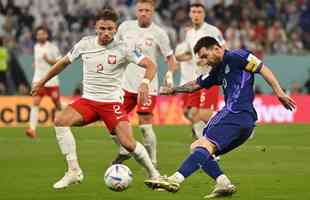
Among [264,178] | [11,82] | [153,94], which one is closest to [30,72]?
[11,82]

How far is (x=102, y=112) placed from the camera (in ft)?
45.0

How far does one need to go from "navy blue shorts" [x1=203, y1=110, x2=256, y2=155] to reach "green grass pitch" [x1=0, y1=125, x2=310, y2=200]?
0.68 meters

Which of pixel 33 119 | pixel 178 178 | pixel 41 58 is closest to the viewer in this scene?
pixel 178 178

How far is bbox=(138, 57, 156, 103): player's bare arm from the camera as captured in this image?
12812 millimetres

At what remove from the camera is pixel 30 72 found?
3130 cm

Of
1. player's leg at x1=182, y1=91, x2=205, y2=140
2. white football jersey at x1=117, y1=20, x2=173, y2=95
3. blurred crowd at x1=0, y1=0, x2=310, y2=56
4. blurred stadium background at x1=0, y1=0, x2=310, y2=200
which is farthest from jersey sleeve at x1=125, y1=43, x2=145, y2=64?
blurred crowd at x1=0, y1=0, x2=310, y2=56

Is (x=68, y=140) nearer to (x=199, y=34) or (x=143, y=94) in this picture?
(x=143, y=94)

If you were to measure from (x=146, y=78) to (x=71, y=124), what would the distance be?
4.10ft

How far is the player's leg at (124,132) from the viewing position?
526 inches

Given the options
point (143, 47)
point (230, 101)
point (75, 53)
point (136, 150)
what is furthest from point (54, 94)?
point (230, 101)

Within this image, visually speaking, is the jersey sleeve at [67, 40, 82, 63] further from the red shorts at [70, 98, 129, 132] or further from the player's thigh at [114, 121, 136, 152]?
the player's thigh at [114, 121, 136, 152]

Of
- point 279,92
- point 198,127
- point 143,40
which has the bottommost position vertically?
point 198,127

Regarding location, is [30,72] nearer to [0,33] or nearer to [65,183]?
[0,33]

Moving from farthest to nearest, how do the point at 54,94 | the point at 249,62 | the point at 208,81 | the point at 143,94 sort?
1. the point at 54,94
2. the point at 208,81
3. the point at 143,94
4. the point at 249,62
